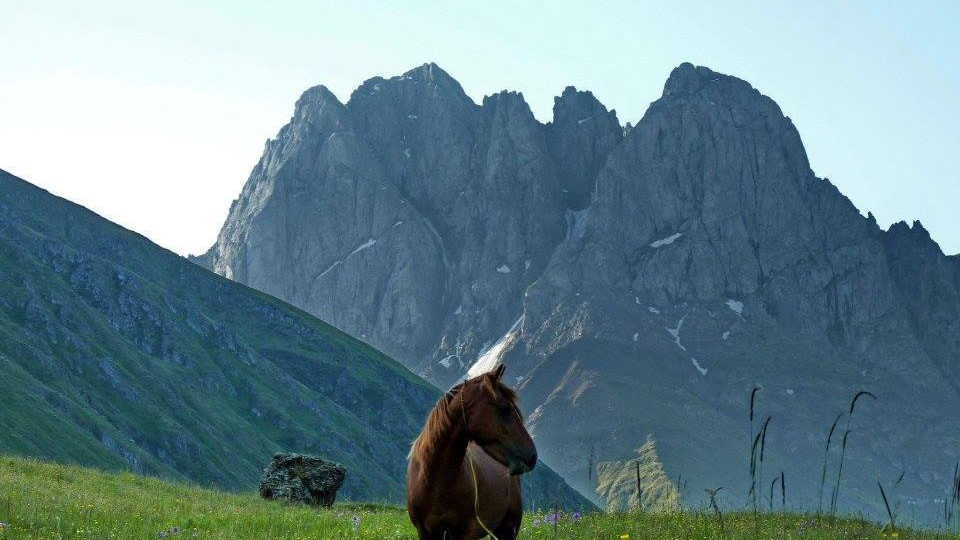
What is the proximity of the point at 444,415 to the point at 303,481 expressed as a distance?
26.8 meters

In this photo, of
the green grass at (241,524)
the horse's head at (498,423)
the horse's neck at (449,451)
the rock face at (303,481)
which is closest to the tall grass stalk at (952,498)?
the green grass at (241,524)

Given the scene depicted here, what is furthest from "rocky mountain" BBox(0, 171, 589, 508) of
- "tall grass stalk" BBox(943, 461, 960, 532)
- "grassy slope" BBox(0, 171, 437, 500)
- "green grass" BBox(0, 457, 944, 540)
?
"tall grass stalk" BBox(943, 461, 960, 532)

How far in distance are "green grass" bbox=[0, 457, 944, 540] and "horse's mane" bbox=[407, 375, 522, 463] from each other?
6.49ft

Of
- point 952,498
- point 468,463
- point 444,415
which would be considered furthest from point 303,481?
point 952,498

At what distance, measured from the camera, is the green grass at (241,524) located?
52.2 ft

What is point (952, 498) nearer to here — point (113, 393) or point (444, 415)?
point (444, 415)

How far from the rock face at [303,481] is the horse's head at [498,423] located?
1009 inches

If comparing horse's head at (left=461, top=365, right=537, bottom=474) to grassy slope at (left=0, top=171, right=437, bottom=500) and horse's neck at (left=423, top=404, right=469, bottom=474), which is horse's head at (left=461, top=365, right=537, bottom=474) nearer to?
horse's neck at (left=423, top=404, right=469, bottom=474)

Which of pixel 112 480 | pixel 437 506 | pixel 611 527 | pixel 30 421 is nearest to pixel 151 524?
pixel 437 506

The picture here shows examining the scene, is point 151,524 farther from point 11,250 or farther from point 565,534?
point 11,250

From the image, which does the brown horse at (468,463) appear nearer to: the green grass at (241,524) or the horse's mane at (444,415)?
the horse's mane at (444,415)

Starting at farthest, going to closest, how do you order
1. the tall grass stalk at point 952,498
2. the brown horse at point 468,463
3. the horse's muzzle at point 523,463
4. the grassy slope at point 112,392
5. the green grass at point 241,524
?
the grassy slope at point 112,392, the green grass at point 241,524, the tall grass stalk at point 952,498, the brown horse at point 468,463, the horse's muzzle at point 523,463

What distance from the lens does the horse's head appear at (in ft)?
36.4

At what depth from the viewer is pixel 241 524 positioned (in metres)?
18.8
